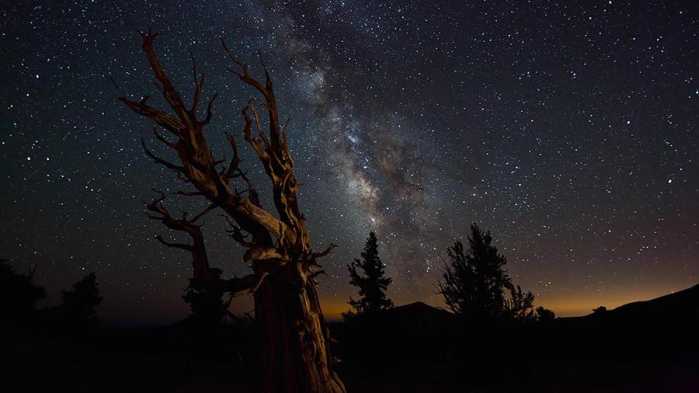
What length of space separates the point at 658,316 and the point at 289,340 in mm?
26688

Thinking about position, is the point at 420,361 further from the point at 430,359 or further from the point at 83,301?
the point at 83,301

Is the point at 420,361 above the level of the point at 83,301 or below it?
below

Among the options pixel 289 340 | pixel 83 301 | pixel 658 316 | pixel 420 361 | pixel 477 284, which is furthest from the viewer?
pixel 83 301

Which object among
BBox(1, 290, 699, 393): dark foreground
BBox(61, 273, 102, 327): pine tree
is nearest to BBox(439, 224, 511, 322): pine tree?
BBox(1, 290, 699, 393): dark foreground

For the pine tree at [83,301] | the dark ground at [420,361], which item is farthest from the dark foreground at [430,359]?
the pine tree at [83,301]

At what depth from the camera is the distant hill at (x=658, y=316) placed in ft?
61.7

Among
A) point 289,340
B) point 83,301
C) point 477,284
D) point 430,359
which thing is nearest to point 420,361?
point 430,359

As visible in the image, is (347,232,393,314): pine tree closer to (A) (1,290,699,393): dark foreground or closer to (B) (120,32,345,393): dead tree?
(A) (1,290,699,393): dark foreground

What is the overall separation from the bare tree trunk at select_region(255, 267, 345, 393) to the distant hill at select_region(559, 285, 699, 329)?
24.2m

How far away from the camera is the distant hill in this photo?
61.7 ft

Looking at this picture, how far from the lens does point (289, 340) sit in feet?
13.8

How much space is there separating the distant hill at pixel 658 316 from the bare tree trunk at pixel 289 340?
24154mm

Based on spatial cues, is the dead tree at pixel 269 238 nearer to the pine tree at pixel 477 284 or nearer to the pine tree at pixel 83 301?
the pine tree at pixel 477 284

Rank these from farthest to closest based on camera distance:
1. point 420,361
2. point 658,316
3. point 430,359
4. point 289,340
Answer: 1. point 430,359
2. point 420,361
3. point 658,316
4. point 289,340
